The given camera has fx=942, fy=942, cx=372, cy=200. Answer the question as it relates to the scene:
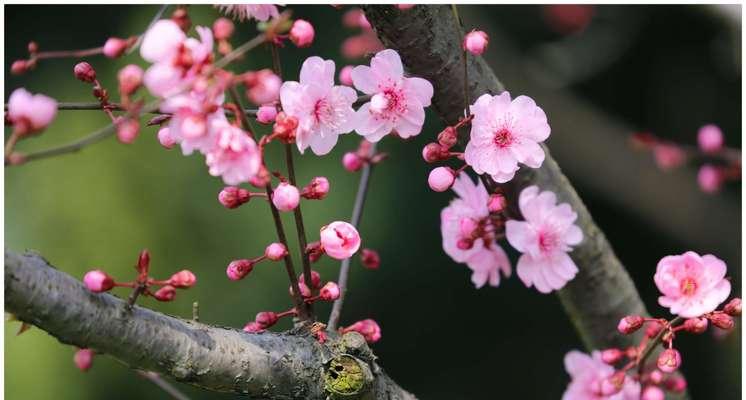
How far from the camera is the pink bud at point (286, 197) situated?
0.83 meters

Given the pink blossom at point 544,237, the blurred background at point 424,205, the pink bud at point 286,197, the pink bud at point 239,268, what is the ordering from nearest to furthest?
the pink bud at point 286,197, the pink bud at point 239,268, the pink blossom at point 544,237, the blurred background at point 424,205

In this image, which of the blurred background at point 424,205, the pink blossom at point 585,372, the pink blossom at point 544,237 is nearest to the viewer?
the pink blossom at point 544,237

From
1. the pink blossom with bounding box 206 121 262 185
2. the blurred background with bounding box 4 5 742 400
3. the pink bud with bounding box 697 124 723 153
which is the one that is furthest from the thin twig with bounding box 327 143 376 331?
the blurred background with bounding box 4 5 742 400

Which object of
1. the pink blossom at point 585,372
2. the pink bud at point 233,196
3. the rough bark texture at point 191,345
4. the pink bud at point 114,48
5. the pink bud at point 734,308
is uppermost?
the pink bud at point 114,48

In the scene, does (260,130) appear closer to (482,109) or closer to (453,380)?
(453,380)

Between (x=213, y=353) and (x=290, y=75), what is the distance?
177 cm

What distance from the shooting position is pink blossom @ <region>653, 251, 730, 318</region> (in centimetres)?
96

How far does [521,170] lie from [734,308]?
0.28 m

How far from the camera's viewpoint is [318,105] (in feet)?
2.92

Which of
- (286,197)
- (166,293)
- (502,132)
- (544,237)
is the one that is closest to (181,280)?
(166,293)

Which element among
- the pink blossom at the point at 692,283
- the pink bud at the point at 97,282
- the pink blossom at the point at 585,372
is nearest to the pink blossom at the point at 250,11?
the pink bud at the point at 97,282

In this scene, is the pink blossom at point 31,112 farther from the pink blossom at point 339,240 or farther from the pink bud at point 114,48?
the pink blossom at point 339,240

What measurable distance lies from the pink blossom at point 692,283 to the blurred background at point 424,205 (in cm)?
105

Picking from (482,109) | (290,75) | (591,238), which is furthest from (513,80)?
(482,109)
